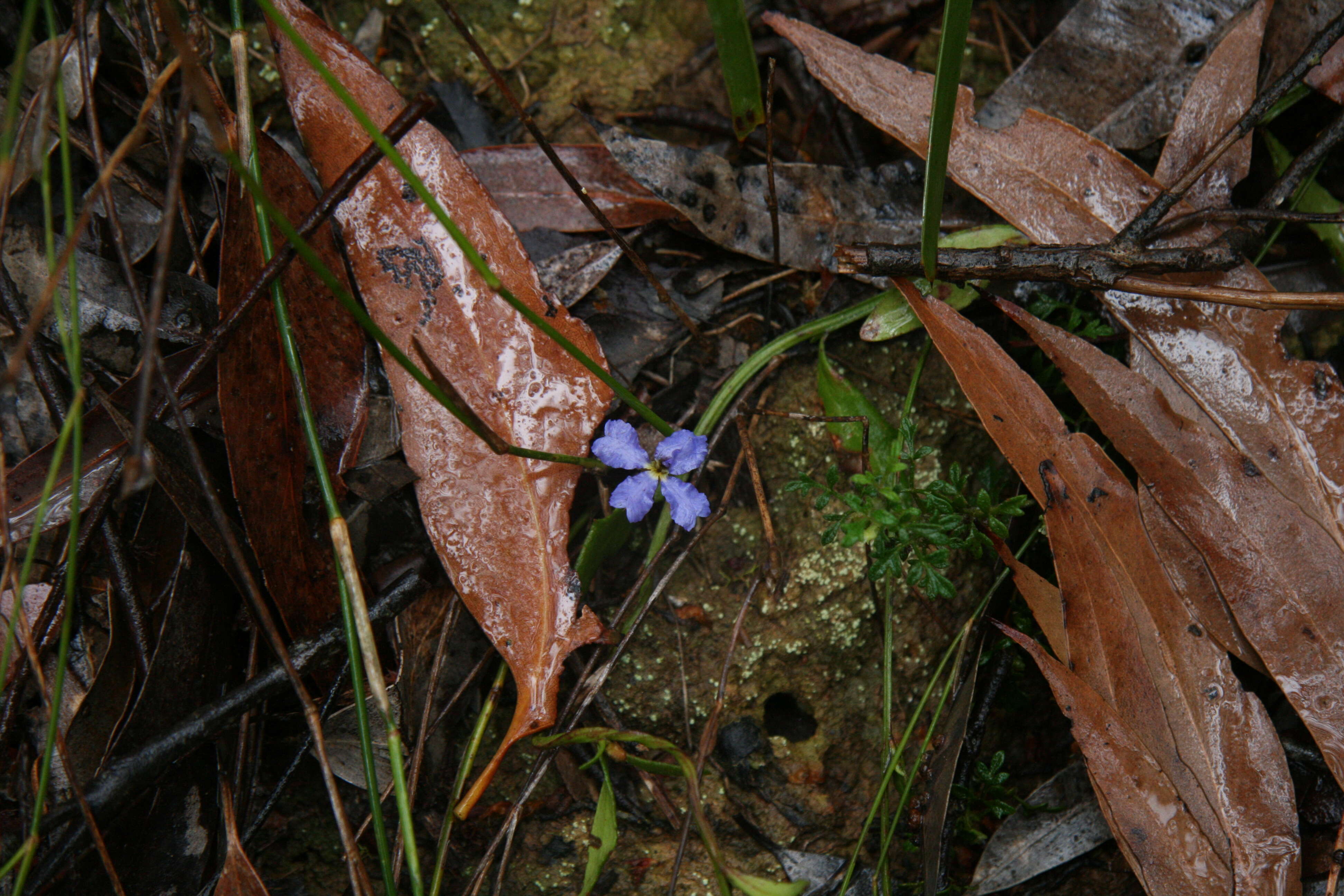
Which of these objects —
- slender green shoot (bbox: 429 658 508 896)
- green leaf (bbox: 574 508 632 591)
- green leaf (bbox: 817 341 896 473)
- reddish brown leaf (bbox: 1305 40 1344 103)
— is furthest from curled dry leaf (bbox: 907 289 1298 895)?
slender green shoot (bbox: 429 658 508 896)

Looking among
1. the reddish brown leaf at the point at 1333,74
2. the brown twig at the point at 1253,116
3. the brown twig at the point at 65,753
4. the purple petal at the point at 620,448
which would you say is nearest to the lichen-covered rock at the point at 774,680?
the purple petal at the point at 620,448

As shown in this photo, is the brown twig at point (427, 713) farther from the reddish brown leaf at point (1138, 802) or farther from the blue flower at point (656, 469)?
the reddish brown leaf at point (1138, 802)

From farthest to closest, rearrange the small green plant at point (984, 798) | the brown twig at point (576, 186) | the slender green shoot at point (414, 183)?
1. the small green plant at point (984, 798)
2. the brown twig at point (576, 186)
3. the slender green shoot at point (414, 183)

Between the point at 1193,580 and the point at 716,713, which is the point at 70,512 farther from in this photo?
the point at 1193,580

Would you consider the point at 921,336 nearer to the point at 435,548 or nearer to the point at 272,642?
the point at 435,548

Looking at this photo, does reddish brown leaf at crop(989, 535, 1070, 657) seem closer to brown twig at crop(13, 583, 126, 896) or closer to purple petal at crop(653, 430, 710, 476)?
purple petal at crop(653, 430, 710, 476)

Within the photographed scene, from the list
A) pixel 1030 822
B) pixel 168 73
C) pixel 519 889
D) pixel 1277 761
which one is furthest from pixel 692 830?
pixel 168 73
